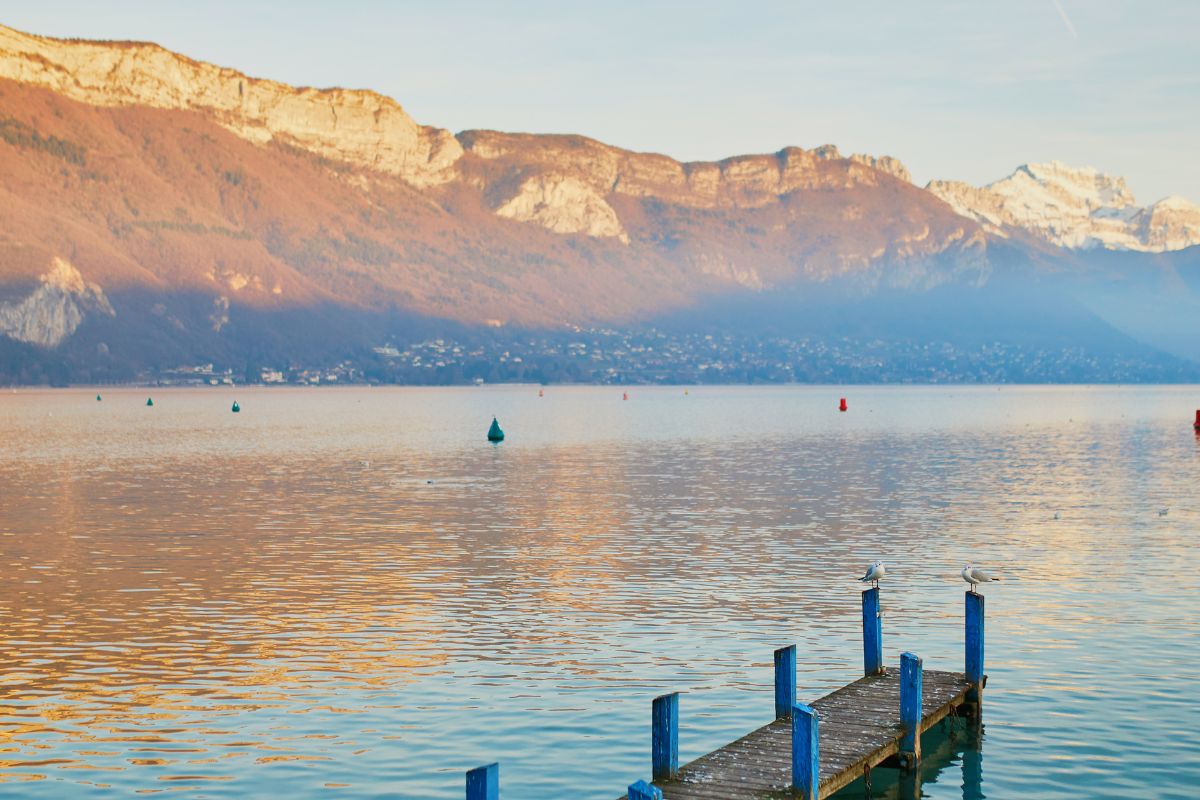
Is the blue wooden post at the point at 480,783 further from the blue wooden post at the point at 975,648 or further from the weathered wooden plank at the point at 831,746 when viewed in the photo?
the blue wooden post at the point at 975,648

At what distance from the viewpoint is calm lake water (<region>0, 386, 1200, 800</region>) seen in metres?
27.5

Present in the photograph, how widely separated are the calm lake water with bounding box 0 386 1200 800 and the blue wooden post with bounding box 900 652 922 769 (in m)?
0.79

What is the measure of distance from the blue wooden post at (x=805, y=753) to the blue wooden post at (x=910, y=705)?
173 inches

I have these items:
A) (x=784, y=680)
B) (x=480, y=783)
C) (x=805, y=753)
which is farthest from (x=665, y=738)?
(x=480, y=783)

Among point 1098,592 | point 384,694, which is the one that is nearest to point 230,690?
point 384,694

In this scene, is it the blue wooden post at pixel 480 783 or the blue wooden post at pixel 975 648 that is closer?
the blue wooden post at pixel 480 783

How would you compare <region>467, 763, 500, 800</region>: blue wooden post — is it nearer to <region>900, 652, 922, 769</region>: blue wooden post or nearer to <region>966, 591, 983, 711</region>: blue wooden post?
<region>900, 652, 922, 769</region>: blue wooden post

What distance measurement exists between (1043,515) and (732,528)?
16.1 meters

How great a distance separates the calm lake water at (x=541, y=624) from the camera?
2747 cm

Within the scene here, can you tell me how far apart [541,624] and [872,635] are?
11454mm

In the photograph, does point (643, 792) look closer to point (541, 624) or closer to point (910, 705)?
point (910, 705)

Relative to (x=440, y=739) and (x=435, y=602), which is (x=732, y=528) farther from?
(x=440, y=739)

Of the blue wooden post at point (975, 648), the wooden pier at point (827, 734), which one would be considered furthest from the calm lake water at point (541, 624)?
the wooden pier at point (827, 734)

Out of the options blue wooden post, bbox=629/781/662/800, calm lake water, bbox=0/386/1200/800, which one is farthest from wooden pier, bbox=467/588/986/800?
calm lake water, bbox=0/386/1200/800
